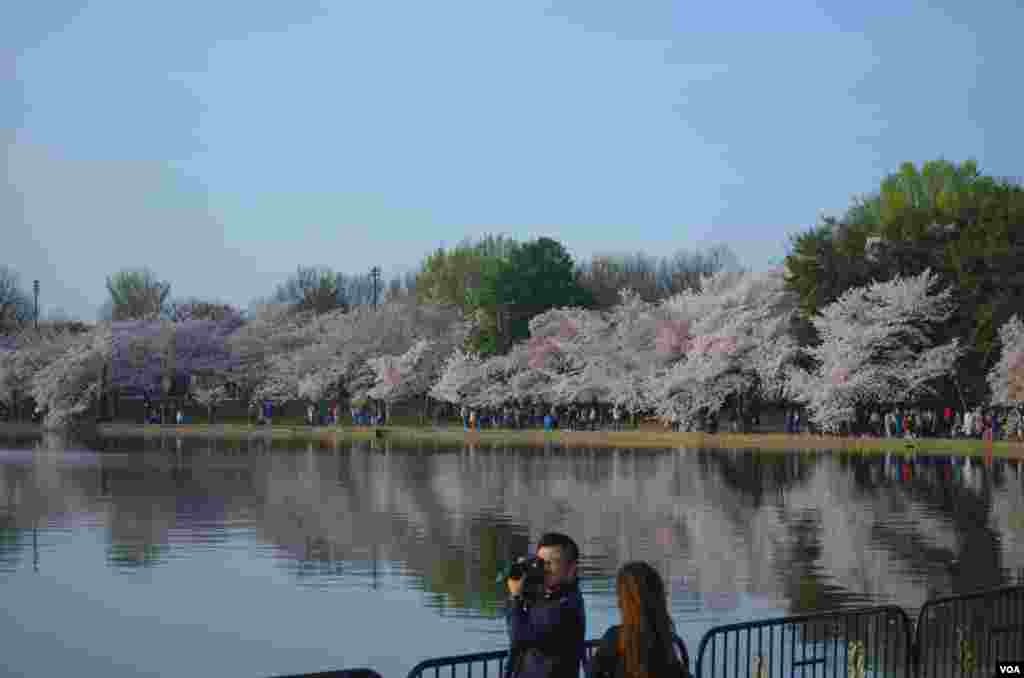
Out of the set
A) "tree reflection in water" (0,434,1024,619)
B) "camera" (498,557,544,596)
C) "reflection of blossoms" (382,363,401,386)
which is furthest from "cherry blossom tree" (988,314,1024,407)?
"camera" (498,557,544,596)

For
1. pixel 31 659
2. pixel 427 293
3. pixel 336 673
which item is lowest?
pixel 31 659

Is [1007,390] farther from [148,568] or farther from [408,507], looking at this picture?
[148,568]

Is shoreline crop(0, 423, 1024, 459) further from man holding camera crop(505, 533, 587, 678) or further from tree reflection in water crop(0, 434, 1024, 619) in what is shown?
man holding camera crop(505, 533, 587, 678)

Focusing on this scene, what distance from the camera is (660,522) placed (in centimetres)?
3128

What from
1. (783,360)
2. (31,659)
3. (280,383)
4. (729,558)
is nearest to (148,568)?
(31,659)

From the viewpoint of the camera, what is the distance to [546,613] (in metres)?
7.71

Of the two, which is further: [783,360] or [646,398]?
[646,398]

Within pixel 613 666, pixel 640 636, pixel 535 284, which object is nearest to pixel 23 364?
pixel 535 284

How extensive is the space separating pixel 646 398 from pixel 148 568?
5673 centimetres

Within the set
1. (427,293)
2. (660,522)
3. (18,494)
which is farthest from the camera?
(427,293)

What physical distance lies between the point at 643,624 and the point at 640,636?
0.07 m

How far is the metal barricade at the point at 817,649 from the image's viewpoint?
1059 centimetres

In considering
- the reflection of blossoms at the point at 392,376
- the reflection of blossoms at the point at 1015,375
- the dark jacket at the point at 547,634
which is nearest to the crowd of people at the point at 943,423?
the reflection of blossoms at the point at 1015,375

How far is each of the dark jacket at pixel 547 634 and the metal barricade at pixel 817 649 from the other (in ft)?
6.67
